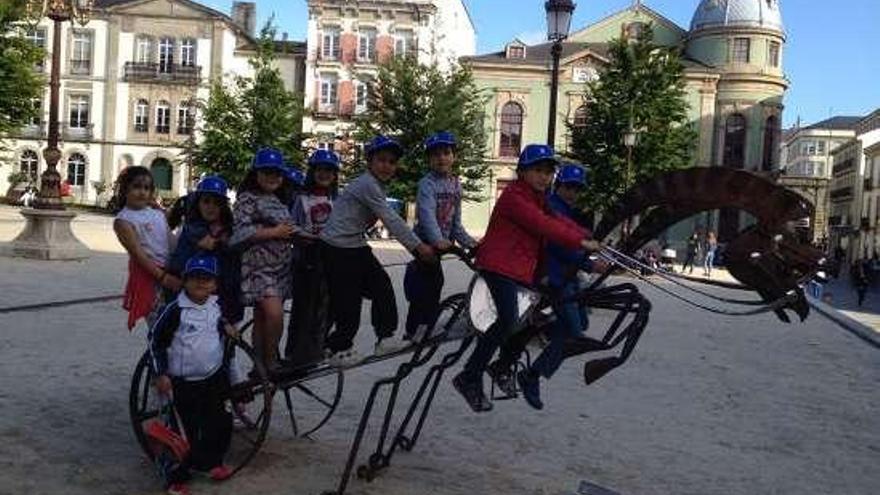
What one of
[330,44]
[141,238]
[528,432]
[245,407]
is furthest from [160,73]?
[141,238]

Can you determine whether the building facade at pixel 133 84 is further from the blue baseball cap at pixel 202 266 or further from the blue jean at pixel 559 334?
the blue jean at pixel 559 334

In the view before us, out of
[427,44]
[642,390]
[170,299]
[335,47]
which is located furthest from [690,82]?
[170,299]

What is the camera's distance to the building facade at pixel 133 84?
58.8m

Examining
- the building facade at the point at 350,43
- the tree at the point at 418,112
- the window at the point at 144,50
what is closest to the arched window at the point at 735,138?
the building facade at the point at 350,43

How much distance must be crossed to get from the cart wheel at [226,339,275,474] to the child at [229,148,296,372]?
0.20 m

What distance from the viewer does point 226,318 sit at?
583 centimetres

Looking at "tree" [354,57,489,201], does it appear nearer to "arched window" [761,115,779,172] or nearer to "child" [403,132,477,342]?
"arched window" [761,115,779,172]

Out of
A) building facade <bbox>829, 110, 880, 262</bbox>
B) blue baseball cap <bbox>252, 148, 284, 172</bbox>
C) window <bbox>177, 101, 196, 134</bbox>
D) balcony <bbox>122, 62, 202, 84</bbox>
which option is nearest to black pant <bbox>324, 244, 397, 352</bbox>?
blue baseball cap <bbox>252, 148, 284, 172</bbox>

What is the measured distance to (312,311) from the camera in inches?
221

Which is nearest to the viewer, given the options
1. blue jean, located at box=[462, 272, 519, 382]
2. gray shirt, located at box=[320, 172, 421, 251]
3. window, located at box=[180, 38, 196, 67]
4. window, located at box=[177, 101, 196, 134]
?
blue jean, located at box=[462, 272, 519, 382]

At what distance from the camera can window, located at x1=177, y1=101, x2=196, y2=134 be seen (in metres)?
58.8

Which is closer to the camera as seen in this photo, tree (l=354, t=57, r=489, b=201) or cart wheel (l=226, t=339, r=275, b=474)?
cart wheel (l=226, t=339, r=275, b=474)

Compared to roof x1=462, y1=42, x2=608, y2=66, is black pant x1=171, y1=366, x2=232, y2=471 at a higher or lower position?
→ lower

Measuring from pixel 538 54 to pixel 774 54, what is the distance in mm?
14039
